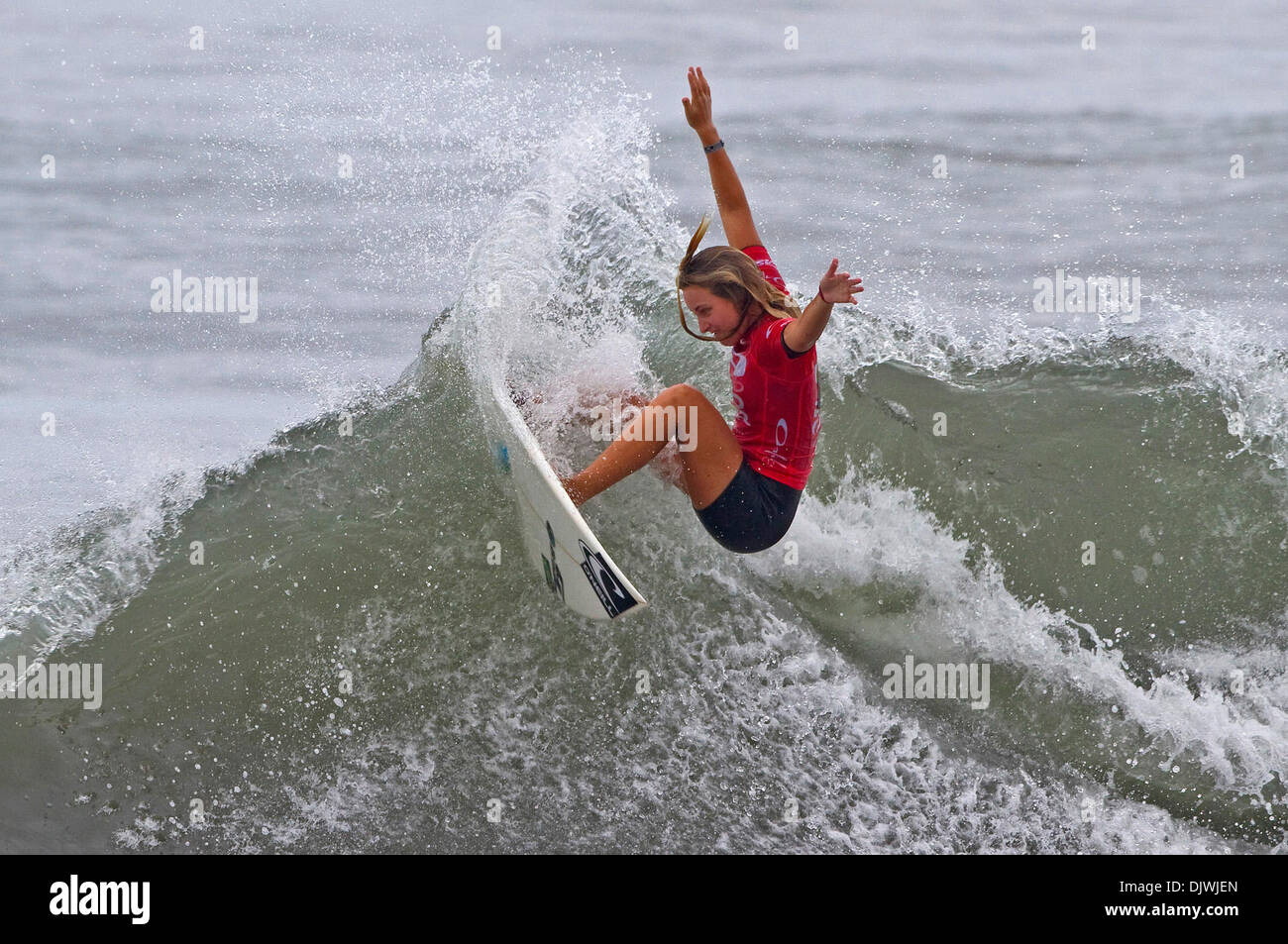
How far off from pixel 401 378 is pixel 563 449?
137 centimetres

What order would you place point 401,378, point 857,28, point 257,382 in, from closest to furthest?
point 401,378 < point 257,382 < point 857,28

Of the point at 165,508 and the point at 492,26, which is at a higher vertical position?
the point at 492,26

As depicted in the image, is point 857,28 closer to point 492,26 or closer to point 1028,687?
point 492,26

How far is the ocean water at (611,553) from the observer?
3.87 meters

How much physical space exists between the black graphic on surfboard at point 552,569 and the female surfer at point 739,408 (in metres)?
0.15

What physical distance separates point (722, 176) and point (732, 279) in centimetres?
39

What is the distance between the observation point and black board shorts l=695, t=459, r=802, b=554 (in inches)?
136

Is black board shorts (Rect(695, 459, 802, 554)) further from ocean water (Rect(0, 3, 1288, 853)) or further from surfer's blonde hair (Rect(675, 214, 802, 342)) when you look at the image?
ocean water (Rect(0, 3, 1288, 853))

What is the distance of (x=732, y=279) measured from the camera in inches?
126

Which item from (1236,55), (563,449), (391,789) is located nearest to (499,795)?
(391,789)

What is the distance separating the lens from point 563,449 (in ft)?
12.9

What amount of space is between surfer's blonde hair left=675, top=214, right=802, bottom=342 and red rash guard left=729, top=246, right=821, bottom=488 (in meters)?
0.05

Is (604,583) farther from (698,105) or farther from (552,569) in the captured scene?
(698,105)

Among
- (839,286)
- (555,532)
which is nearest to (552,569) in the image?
(555,532)
